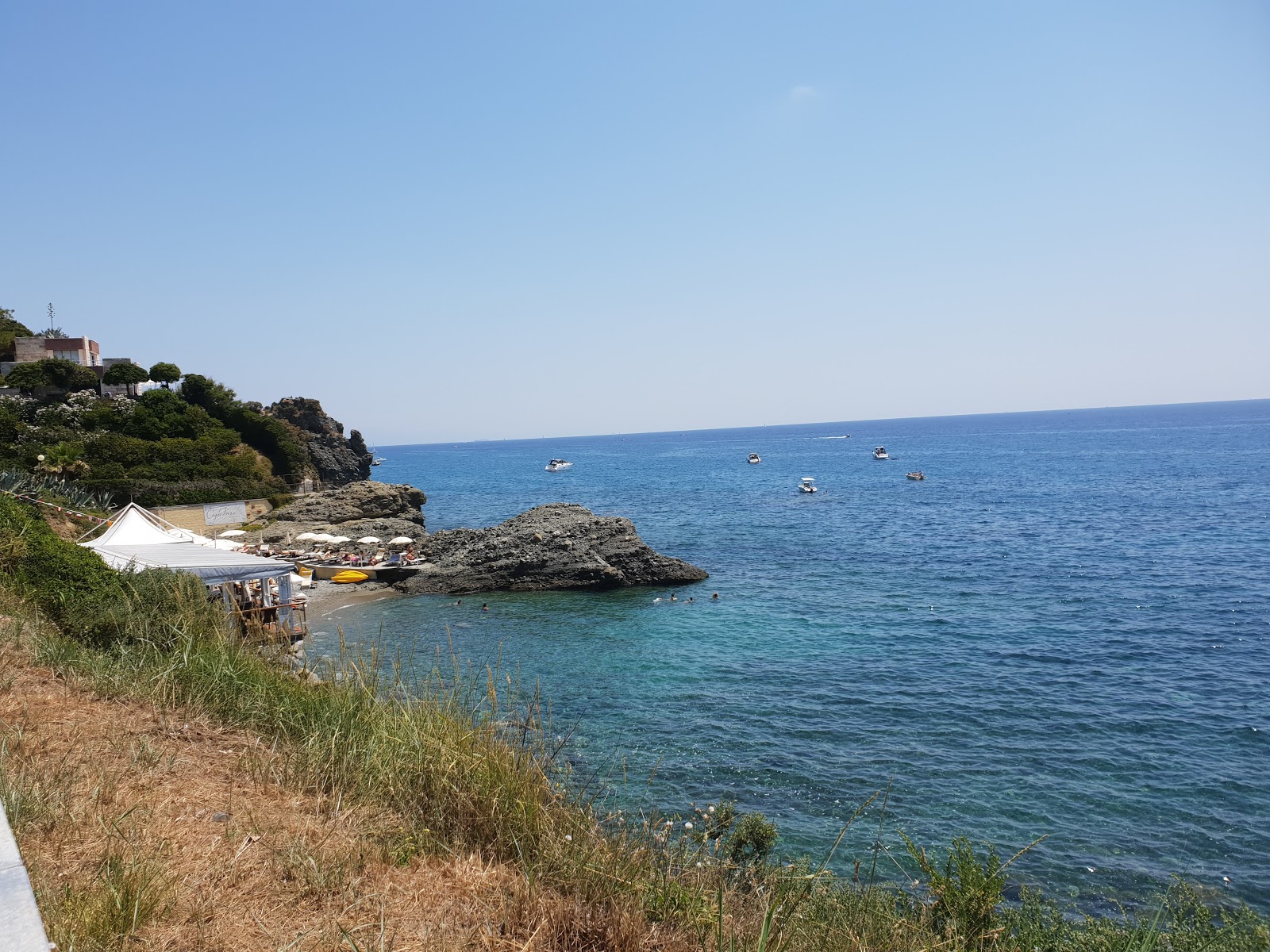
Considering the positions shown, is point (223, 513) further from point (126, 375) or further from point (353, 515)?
point (126, 375)

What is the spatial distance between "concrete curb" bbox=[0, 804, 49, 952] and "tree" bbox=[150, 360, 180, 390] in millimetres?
57259

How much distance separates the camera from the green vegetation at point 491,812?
4.02 meters

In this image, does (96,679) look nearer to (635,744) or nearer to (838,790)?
(635,744)

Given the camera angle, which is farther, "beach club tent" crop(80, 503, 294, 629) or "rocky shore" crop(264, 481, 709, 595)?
"rocky shore" crop(264, 481, 709, 595)

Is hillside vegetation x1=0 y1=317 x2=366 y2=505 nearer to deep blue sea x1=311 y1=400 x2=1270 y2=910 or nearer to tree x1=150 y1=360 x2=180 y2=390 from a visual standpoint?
tree x1=150 y1=360 x2=180 y2=390

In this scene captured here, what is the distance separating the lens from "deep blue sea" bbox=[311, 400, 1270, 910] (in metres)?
10.9

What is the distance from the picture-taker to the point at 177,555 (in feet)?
54.1

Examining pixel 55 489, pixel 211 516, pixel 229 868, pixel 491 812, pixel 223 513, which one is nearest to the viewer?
pixel 229 868

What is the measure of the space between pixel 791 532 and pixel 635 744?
99.3 feet

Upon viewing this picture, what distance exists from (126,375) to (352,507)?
2010 centimetres

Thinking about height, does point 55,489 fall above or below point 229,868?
above

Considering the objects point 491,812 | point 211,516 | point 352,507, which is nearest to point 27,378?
point 211,516

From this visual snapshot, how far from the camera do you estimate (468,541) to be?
32938 millimetres

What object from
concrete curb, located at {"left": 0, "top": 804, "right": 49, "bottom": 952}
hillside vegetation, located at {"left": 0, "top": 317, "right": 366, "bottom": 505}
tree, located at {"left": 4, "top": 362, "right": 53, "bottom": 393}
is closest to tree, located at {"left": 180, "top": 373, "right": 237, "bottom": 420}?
hillside vegetation, located at {"left": 0, "top": 317, "right": 366, "bottom": 505}
